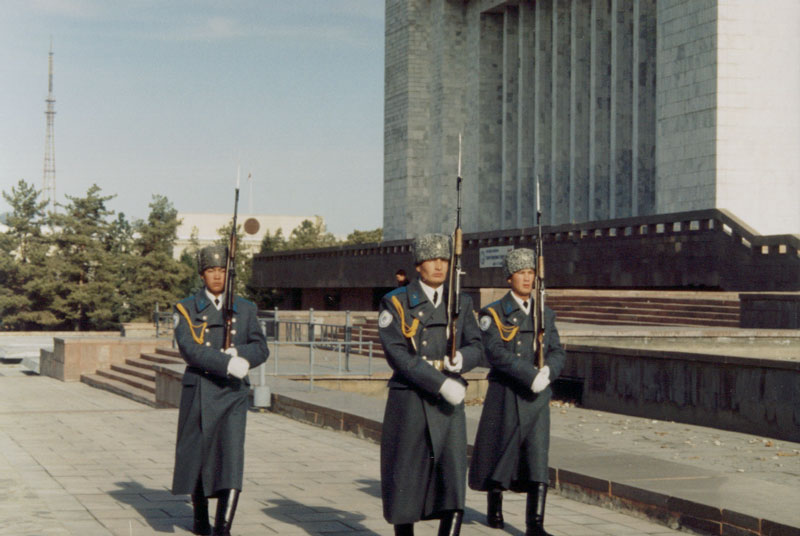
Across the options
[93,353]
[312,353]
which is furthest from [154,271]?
[312,353]

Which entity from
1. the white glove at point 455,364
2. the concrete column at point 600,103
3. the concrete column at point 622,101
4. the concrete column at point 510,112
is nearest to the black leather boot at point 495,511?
the white glove at point 455,364

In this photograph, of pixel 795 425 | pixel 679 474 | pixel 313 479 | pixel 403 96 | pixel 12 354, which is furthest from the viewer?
pixel 403 96

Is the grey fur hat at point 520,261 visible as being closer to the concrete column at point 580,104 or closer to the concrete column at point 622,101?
the concrete column at point 622,101

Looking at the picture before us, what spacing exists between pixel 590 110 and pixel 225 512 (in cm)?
4288

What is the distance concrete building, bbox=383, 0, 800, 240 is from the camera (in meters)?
35.6

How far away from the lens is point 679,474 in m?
8.18

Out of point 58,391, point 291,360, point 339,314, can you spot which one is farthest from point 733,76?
point 58,391

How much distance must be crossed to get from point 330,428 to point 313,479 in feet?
10.7

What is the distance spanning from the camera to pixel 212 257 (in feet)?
23.2

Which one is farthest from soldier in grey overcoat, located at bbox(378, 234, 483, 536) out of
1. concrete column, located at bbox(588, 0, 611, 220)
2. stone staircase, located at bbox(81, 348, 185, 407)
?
concrete column, located at bbox(588, 0, 611, 220)

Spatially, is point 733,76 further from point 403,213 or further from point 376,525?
point 376,525

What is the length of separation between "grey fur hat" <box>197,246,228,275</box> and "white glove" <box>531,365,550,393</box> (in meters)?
1.97

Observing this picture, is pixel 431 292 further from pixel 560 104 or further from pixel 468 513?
pixel 560 104

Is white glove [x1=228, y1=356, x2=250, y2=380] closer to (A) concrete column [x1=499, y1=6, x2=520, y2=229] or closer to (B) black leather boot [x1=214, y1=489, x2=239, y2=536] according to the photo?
(B) black leather boot [x1=214, y1=489, x2=239, y2=536]
